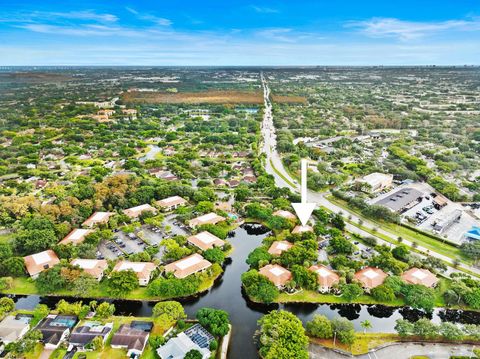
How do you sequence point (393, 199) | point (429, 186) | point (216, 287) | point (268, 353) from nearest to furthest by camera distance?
1. point (268, 353)
2. point (216, 287)
3. point (393, 199)
4. point (429, 186)

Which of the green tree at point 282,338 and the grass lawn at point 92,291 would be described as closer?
the green tree at point 282,338

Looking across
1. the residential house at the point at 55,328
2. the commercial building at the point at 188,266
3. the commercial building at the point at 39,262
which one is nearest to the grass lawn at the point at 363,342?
the commercial building at the point at 188,266

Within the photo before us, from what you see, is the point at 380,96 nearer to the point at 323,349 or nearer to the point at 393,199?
the point at 393,199

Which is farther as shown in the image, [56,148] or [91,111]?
[91,111]

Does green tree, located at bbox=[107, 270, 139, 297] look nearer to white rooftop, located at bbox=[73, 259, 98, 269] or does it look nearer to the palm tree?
white rooftop, located at bbox=[73, 259, 98, 269]

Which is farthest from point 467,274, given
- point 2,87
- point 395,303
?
point 2,87

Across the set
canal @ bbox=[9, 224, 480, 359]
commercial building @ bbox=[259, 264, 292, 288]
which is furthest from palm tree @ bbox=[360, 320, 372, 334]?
commercial building @ bbox=[259, 264, 292, 288]

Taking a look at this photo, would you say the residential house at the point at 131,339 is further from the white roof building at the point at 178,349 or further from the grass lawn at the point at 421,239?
the grass lawn at the point at 421,239
